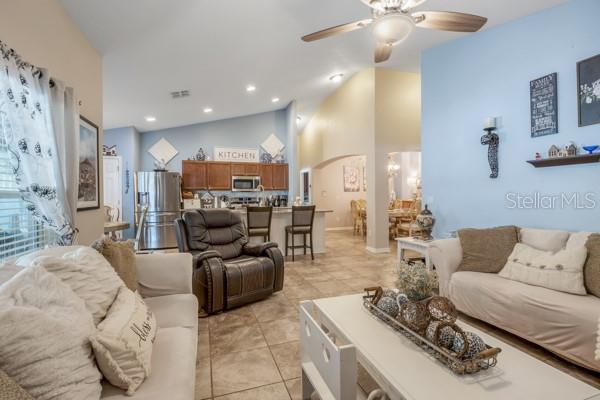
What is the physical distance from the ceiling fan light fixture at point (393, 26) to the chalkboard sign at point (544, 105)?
1819mm

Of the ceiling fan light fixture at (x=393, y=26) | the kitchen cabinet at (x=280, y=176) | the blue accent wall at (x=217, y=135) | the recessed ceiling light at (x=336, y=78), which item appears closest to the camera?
the ceiling fan light fixture at (x=393, y=26)

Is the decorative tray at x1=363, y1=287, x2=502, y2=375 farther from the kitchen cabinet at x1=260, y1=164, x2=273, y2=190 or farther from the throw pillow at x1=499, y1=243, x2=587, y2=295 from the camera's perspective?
the kitchen cabinet at x1=260, y1=164, x2=273, y2=190

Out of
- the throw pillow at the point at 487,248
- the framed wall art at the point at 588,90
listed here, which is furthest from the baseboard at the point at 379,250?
the framed wall art at the point at 588,90

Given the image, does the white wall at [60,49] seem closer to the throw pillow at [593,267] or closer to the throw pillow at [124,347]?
the throw pillow at [124,347]

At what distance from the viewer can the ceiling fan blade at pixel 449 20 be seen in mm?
2108

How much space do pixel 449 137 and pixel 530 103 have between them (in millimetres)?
987

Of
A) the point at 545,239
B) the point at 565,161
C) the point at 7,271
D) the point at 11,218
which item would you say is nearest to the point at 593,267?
the point at 545,239

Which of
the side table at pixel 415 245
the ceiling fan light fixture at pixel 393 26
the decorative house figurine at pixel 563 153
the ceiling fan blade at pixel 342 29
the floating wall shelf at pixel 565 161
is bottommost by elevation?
the side table at pixel 415 245

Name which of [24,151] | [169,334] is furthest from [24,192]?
[169,334]

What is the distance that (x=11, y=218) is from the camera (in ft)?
5.94

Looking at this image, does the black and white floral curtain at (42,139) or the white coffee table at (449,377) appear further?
the black and white floral curtain at (42,139)

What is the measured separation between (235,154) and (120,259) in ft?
19.0

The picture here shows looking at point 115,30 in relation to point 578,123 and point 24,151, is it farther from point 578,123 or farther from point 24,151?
point 578,123

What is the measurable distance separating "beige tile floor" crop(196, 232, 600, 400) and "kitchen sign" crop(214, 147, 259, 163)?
4.21 m
